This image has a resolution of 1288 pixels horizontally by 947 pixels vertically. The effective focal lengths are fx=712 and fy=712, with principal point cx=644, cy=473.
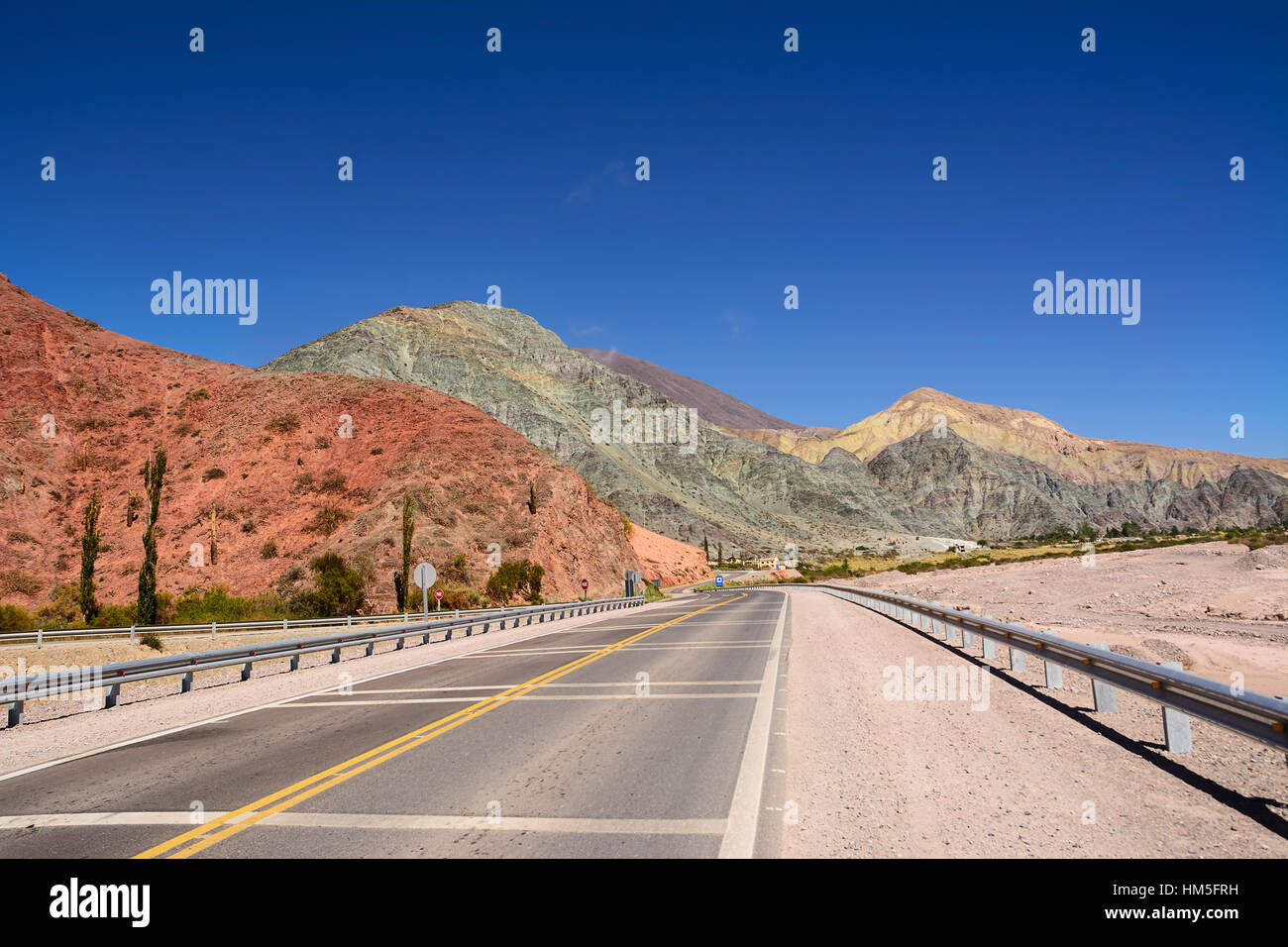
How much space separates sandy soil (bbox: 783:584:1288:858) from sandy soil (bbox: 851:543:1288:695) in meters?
5.37

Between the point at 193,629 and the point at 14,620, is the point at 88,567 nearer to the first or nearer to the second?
the point at 14,620

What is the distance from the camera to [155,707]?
11.7 m

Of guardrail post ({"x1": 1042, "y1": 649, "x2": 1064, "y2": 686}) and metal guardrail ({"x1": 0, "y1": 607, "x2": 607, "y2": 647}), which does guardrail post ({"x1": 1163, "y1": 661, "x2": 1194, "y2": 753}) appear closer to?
guardrail post ({"x1": 1042, "y1": 649, "x2": 1064, "y2": 686})

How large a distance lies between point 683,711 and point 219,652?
9.92 metres

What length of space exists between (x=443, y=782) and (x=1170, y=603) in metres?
29.7

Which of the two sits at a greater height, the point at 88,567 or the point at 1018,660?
the point at 1018,660

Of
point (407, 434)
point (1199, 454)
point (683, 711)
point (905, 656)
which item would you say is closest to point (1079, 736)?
point (683, 711)

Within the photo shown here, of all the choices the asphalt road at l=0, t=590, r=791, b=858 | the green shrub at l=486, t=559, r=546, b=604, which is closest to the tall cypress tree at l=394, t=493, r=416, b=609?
the green shrub at l=486, t=559, r=546, b=604

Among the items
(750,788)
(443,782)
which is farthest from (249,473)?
(750,788)

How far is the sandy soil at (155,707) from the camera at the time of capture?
9.02m

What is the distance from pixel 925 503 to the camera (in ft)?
538

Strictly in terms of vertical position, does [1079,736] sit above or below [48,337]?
below
